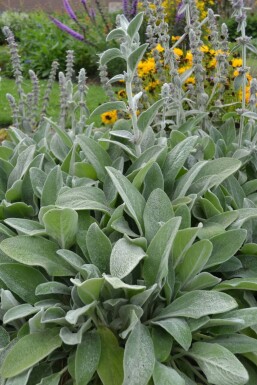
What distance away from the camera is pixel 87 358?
1708 mm

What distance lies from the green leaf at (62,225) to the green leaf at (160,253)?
29 cm

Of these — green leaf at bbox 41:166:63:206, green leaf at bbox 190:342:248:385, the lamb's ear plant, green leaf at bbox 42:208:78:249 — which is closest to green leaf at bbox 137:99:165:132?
the lamb's ear plant

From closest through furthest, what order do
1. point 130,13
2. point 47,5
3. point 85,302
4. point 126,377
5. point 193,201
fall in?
point 126,377
point 85,302
point 193,201
point 130,13
point 47,5

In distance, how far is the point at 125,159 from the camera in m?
2.51

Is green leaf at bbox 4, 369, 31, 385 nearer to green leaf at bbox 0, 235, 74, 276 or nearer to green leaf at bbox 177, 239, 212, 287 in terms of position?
green leaf at bbox 0, 235, 74, 276

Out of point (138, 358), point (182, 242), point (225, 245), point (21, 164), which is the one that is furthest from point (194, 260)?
point (21, 164)

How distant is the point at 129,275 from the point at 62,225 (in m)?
0.29

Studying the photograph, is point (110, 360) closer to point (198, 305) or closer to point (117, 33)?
point (198, 305)

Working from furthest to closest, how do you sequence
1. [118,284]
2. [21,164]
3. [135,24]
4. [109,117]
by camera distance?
[109,117] < [21,164] < [135,24] < [118,284]

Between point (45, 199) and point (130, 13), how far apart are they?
6675 mm

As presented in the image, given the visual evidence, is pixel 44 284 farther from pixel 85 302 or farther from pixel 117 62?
pixel 117 62

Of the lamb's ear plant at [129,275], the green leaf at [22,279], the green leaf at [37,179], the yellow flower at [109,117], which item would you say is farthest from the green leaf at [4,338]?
the yellow flower at [109,117]

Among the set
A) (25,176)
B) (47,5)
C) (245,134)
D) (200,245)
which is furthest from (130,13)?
(47,5)

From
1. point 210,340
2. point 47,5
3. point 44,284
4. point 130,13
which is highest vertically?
point 44,284
